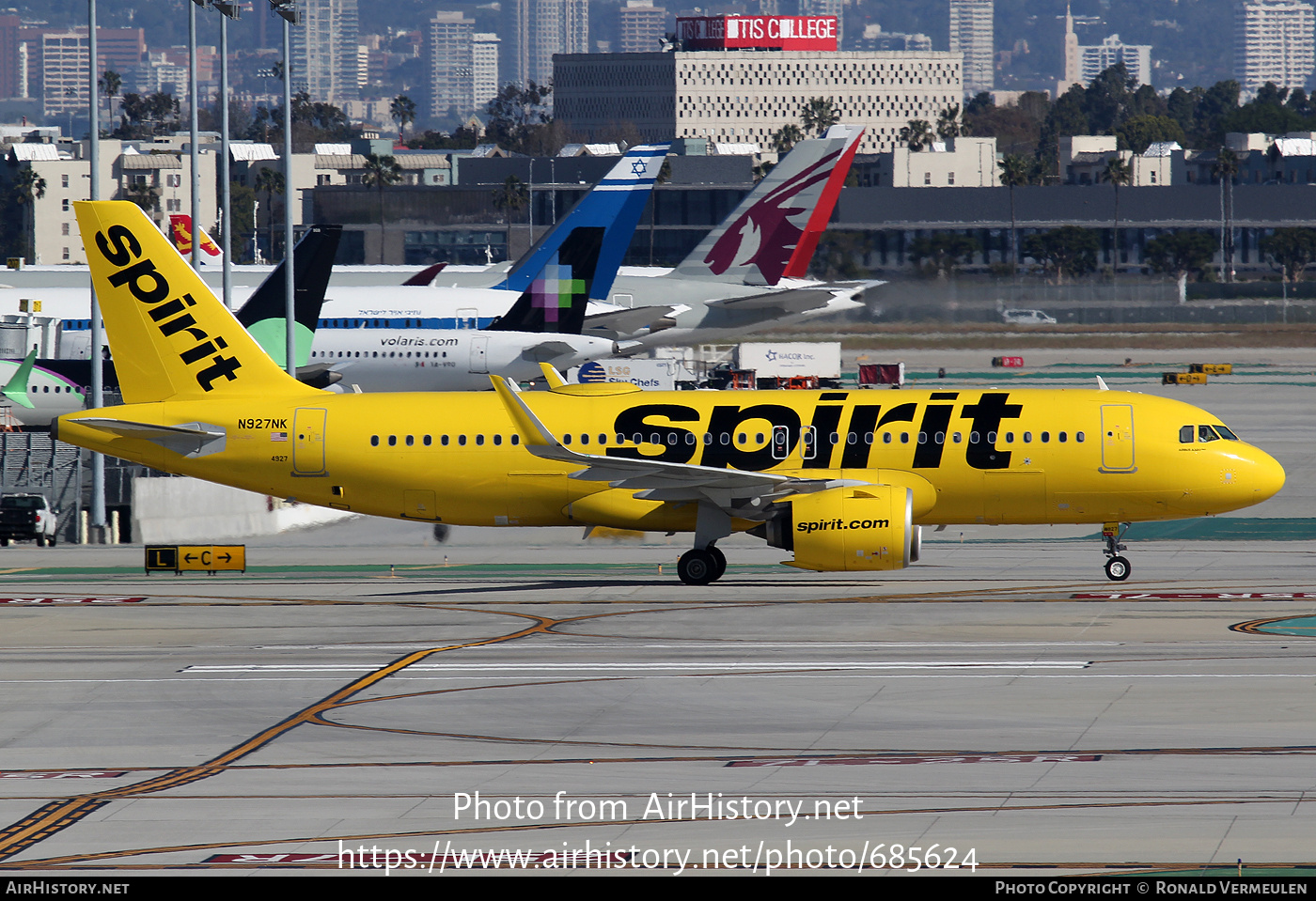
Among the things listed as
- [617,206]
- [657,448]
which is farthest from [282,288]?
[657,448]

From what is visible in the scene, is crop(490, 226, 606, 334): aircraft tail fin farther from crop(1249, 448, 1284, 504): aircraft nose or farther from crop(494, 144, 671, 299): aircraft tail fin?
crop(1249, 448, 1284, 504): aircraft nose

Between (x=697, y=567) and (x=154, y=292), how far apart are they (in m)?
14.4

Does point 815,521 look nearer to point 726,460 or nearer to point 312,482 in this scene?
point 726,460

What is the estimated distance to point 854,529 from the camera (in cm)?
3559

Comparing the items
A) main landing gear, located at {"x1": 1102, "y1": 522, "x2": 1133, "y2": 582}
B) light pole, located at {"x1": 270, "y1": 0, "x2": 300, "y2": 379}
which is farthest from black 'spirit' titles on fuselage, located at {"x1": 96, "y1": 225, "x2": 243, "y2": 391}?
main landing gear, located at {"x1": 1102, "y1": 522, "x2": 1133, "y2": 582}

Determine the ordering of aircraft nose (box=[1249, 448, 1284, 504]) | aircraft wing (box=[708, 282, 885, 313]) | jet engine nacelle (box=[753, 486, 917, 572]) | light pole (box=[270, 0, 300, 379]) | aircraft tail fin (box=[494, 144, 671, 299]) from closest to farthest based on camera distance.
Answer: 1. jet engine nacelle (box=[753, 486, 917, 572])
2. aircraft nose (box=[1249, 448, 1284, 504])
3. light pole (box=[270, 0, 300, 379])
4. aircraft tail fin (box=[494, 144, 671, 299])
5. aircraft wing (box=[708, 282, 885, 313])

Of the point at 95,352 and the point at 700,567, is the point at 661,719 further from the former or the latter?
the point at 95,352

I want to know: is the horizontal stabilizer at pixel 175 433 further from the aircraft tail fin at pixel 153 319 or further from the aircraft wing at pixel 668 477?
the aircraft wing at pixel 668 477

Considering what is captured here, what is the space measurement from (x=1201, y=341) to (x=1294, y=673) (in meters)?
122

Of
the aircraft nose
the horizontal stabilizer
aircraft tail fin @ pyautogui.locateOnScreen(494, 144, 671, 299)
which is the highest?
aircraft tail fin @ pyautogui.locateOnScreen(494, 144, 671, 299)

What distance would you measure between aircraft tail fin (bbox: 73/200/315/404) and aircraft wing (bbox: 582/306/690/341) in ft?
138

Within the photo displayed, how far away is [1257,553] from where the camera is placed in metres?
44.2

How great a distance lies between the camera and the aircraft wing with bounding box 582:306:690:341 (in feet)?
268

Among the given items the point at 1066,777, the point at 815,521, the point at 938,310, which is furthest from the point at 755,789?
the point at 938,310
